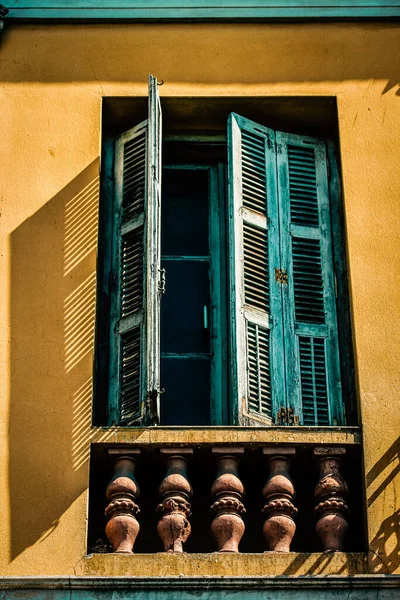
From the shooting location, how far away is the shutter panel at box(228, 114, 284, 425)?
10.6m

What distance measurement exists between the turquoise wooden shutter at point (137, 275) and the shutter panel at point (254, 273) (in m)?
0.58

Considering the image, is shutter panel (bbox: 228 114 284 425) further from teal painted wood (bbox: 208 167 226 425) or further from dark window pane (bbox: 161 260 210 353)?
dark window pane (bbox: 161 260 210 353)

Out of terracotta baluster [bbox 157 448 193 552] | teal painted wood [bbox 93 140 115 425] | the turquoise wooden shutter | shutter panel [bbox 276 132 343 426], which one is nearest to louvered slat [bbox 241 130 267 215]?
shutter panel [bbox 276 132 343 426]

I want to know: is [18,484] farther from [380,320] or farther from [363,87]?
[363,87]

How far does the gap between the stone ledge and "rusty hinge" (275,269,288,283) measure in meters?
2.15

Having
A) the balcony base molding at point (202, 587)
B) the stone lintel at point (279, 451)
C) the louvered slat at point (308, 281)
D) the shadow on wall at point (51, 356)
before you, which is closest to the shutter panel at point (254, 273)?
the louvered slat at point (308, 281)

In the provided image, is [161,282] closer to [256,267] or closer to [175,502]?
[256,267]

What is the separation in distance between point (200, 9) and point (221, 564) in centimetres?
435

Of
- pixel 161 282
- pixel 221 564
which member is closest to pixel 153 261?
pixel 161 282

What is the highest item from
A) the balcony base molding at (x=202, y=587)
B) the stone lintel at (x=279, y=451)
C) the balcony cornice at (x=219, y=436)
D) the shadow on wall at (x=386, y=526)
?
the balcony cornice at (x=219, y=436)

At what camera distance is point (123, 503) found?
32.7ft

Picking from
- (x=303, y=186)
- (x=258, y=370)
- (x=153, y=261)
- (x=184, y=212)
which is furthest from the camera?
(x=184, y=212)

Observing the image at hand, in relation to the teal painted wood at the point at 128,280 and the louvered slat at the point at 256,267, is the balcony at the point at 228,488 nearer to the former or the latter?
the teal painted wood at the point at 128,280

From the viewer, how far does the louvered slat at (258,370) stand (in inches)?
415
